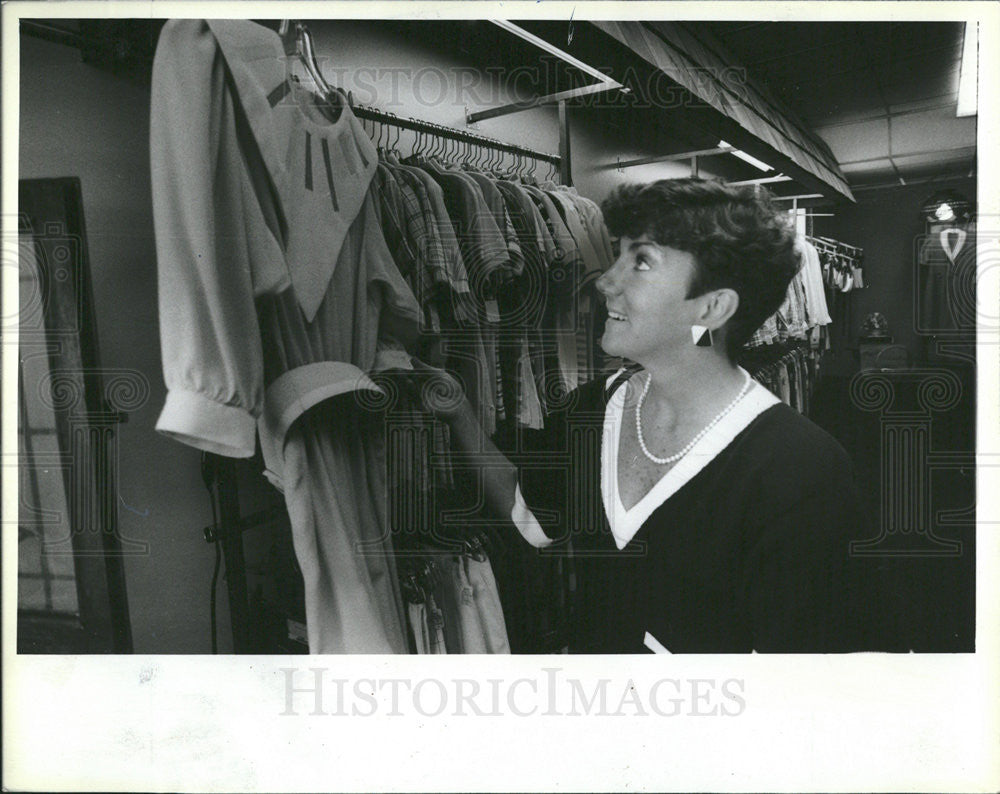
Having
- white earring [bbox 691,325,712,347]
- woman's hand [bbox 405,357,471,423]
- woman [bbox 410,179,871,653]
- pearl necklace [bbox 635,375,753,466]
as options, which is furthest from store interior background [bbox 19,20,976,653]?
woman's hand [bbox 405,357,471,423]

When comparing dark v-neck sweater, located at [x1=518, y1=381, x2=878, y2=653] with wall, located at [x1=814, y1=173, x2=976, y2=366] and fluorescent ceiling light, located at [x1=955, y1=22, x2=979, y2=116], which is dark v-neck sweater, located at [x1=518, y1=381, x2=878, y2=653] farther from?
fluorescent ceiling light, located at [x1=955, y1=22, x2=979, y2=116]

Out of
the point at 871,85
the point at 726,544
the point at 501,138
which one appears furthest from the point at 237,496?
the point at 871,85

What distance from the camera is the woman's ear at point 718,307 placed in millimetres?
1842

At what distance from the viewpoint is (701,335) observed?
1863 mm

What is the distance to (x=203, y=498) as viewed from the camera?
74.9 inches

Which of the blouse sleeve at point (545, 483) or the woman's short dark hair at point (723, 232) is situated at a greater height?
the woman's short dark hair at point (723, 232)

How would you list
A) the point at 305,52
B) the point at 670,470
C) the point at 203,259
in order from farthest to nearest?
the point at 670,470, the point at 305,52, the point at 203,259

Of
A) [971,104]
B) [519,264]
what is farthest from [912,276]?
[519,264]

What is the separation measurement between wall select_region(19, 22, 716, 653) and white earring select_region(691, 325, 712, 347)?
1.25 ft

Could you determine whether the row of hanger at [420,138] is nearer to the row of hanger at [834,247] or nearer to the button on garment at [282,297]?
the button on garment at [282,297]

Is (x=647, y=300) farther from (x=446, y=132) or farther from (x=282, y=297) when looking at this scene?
(x=282, y=297)

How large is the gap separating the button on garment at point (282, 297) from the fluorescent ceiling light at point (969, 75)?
1.44 m

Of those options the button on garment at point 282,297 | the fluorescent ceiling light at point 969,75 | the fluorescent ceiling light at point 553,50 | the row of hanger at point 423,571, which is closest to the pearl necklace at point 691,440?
the row of hanger at point 423,571

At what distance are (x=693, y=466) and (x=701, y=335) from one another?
32cm
